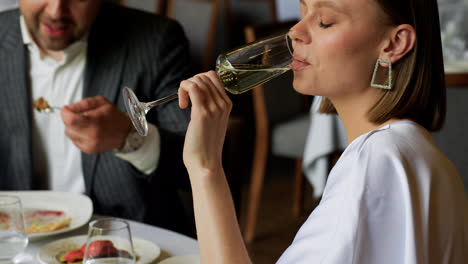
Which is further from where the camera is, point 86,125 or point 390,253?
point 86,125

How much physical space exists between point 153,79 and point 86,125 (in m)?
0.46

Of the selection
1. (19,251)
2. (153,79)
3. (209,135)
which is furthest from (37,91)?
(209,135)

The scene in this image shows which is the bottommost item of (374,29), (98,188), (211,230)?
(98,188)

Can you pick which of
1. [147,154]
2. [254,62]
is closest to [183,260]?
[254,62]

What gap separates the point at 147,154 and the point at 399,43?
914 mm

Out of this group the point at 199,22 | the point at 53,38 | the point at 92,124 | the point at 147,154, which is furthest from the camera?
the point at 199,22

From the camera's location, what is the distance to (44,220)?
134 cm

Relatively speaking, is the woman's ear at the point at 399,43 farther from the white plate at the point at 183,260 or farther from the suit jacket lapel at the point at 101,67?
the suit jacket lapel at the point at 101,67

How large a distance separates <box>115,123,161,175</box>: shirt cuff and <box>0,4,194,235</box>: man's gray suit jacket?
18mm

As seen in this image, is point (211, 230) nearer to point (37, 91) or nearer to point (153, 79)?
point (153, 79)

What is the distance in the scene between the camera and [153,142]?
1658mm

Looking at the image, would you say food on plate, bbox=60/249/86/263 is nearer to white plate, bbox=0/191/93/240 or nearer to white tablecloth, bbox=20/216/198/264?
white tablecloth, bbox=20/216/198/264

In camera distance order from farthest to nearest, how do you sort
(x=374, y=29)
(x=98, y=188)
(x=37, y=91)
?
1. (x=37, y=91)
2. (x=98, y=188)
3. (x=374, y=29)

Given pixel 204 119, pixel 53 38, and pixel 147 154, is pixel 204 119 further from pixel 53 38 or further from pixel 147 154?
pixel 53 38
